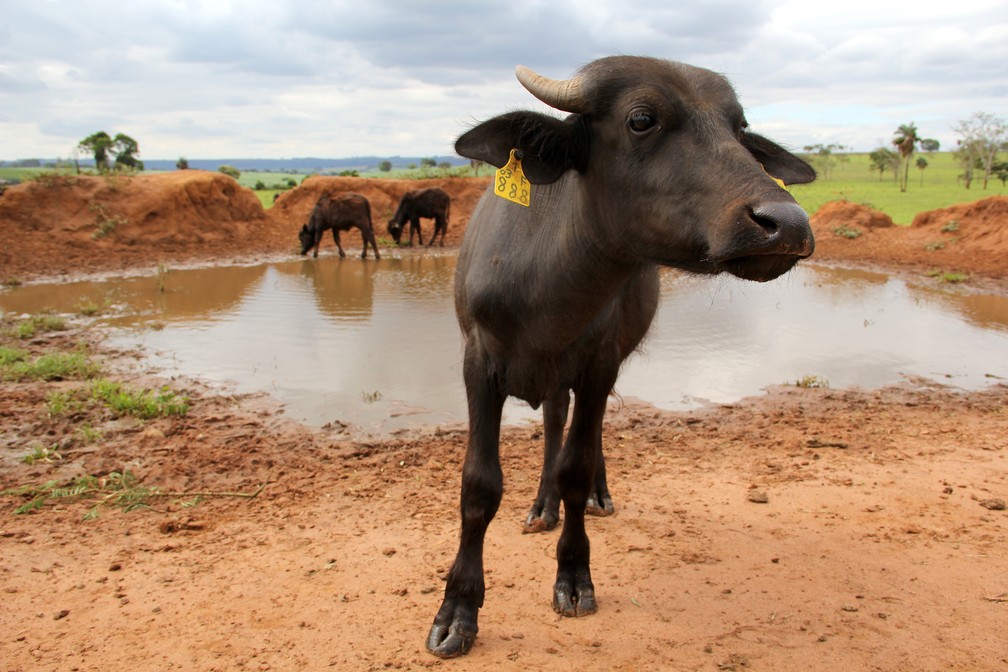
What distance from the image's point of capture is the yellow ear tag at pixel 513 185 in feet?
9.66

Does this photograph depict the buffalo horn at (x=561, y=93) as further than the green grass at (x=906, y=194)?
No

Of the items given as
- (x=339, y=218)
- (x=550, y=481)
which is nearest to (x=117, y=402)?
(x=550, y=481)

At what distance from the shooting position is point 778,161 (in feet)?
10.3

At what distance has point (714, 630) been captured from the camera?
3211mm

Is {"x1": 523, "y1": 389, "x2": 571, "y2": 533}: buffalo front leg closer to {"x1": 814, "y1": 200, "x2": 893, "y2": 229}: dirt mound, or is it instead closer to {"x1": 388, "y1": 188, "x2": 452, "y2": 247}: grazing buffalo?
{"x1": 388, "y1": 188, "x2": 452, "y2": 247}: grazing buffalo

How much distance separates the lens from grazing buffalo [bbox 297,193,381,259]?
18.0 metres

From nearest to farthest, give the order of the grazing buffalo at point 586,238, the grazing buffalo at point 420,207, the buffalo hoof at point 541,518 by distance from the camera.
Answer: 1. the grazing buffalo at point 586,238
2. the buffalo hoof at point 541,518
3. the grazing buffalo at point 420,207

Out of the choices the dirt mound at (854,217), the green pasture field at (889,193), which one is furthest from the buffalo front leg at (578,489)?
the dirt mound at (854,217)

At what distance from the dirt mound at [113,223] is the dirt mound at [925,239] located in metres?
15.3

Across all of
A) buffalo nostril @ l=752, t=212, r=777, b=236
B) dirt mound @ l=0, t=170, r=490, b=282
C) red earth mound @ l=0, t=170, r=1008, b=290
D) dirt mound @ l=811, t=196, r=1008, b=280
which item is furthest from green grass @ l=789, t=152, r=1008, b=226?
dirt mound @ l=0, t=170, r=490, b=282

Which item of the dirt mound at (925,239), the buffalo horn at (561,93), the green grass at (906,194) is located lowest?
the dirt mound at (925,239)

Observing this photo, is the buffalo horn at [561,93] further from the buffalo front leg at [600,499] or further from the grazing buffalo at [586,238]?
the buffalo front leg at [600,499]

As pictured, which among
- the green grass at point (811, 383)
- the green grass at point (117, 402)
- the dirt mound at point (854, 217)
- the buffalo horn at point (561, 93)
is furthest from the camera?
the dirt mound at point (854, 217)

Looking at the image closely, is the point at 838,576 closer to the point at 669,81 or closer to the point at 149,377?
the point at 669,81
